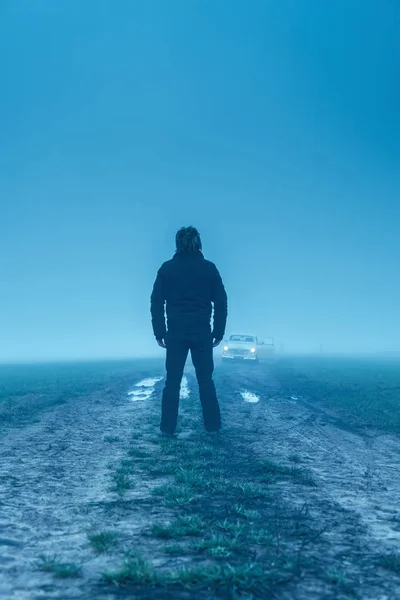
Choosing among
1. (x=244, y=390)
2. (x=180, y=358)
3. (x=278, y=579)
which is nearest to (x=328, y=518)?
(x=278, y=579)

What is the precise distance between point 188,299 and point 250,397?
6.81 metres

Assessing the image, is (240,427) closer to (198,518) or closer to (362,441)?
(362,441)

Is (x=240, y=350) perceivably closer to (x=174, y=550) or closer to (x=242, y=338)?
(x=242, y=338)

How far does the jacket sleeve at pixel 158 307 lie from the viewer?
7.62m

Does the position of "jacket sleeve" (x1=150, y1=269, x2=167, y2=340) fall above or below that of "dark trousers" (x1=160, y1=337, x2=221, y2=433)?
above

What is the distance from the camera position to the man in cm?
744

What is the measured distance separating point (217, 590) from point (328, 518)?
4.92ft

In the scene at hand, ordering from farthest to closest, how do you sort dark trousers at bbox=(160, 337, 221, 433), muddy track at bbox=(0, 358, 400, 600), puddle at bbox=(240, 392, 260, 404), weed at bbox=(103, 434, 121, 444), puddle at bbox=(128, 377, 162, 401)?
puddle at bbox=(128, 377, 162, 401) → puddle at bbox=(240, 392, 260, 404) → dark trousers at bbox=(160, 337, 221, 433) → weed at bbox=(103, 434, 121, 444) → muddy track at bbox=(0, 358, 400, 600)

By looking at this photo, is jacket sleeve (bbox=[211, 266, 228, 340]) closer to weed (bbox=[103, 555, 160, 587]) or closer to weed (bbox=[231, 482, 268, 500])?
weed (bbox=[231, 482, 268, 500])

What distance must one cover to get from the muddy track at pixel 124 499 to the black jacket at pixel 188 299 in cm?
149

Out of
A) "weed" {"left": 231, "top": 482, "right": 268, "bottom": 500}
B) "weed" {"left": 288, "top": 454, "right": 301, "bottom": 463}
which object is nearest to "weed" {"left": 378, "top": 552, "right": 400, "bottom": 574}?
"weed" {"left": 231, "top": 482, "right": 268, "bottom": 500}

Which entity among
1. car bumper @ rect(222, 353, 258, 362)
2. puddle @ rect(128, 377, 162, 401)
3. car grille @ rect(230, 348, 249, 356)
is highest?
car grille @ rect(230, 348, 249, 356)

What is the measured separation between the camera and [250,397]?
1377cm

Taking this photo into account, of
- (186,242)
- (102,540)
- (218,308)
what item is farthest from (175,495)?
(186,242)
